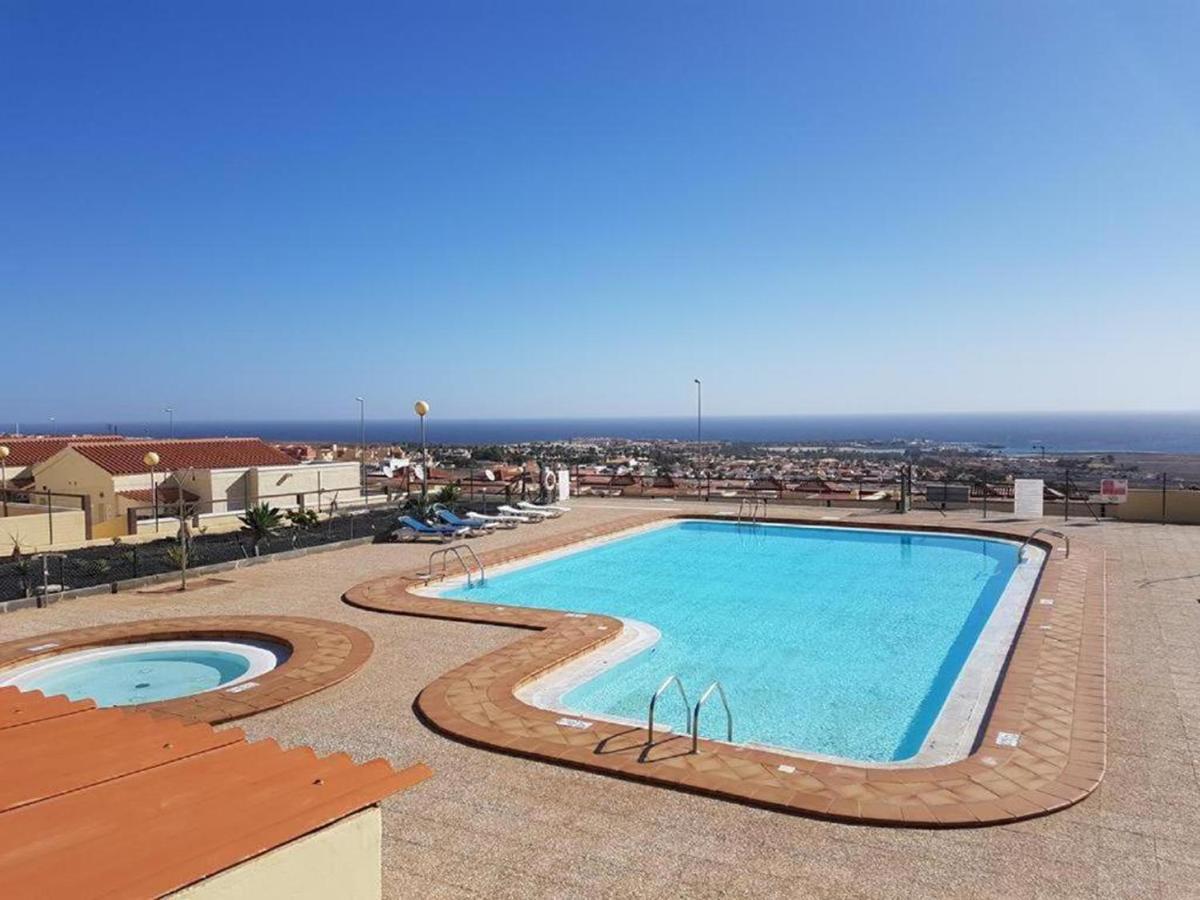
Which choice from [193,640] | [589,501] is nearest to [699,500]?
[589,501]

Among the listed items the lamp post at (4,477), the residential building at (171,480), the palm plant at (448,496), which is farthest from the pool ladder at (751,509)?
the lamp post at (4,477)

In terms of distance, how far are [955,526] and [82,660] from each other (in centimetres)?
1537

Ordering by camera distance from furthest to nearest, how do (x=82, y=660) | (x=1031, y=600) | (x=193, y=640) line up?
(x=1031, y=600), (x=193, y=640), (x=82, y=660)

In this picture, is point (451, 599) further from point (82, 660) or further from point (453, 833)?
point (453, 833)

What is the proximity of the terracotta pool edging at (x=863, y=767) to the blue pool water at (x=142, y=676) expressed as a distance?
273 cm

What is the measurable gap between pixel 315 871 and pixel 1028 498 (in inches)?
770

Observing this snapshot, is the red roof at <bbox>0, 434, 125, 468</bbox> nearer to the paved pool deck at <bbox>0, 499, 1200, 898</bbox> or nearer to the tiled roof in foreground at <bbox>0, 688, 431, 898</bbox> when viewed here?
the paved pool deck at <bbox>0, 499, 1200, 898</bbox>

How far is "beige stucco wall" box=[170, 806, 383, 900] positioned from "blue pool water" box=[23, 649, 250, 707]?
6106 mm

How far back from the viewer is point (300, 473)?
74.2 ft

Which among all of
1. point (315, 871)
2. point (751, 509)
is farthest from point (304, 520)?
point (315, 871)

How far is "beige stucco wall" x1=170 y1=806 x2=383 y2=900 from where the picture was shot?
84.8 inches

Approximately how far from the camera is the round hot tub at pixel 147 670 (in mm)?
7863

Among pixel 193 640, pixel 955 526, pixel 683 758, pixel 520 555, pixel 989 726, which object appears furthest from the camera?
pixel 955 526

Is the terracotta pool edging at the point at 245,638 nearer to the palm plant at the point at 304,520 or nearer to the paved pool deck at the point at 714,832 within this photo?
the paved pool deck at the point at 714,832
